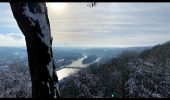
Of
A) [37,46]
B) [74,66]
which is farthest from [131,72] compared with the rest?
[37,46]

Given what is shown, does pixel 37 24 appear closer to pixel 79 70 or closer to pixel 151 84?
pixel 151 84

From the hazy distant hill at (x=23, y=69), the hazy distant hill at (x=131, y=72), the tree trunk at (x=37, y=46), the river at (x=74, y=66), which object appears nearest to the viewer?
the tree trunk at (x=37, y=46)

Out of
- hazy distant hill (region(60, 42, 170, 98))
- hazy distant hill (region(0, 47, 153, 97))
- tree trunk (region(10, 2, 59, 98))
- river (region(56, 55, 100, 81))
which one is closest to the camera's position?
tree trunk (region(10, 2, 59, 98))

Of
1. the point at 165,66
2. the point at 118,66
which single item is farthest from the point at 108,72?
the point at 165,66

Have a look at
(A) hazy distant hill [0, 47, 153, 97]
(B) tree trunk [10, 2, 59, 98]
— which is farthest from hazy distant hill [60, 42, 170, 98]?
(B) tree trunk [10, 2, 59, 98]

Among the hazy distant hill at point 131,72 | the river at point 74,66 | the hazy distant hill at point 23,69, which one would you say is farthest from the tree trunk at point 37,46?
the river at point 74,66

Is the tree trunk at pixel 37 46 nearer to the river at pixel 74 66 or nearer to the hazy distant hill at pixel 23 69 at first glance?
the hazy distant hill at pixel 23 69

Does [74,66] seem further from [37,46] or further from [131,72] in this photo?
[37,46]

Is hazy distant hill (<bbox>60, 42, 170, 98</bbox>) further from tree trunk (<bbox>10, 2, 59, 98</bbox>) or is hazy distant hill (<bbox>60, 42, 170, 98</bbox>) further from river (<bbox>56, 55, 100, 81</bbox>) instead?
tree trunk (<bbox>10, 2, 59, 98</bbox>)
